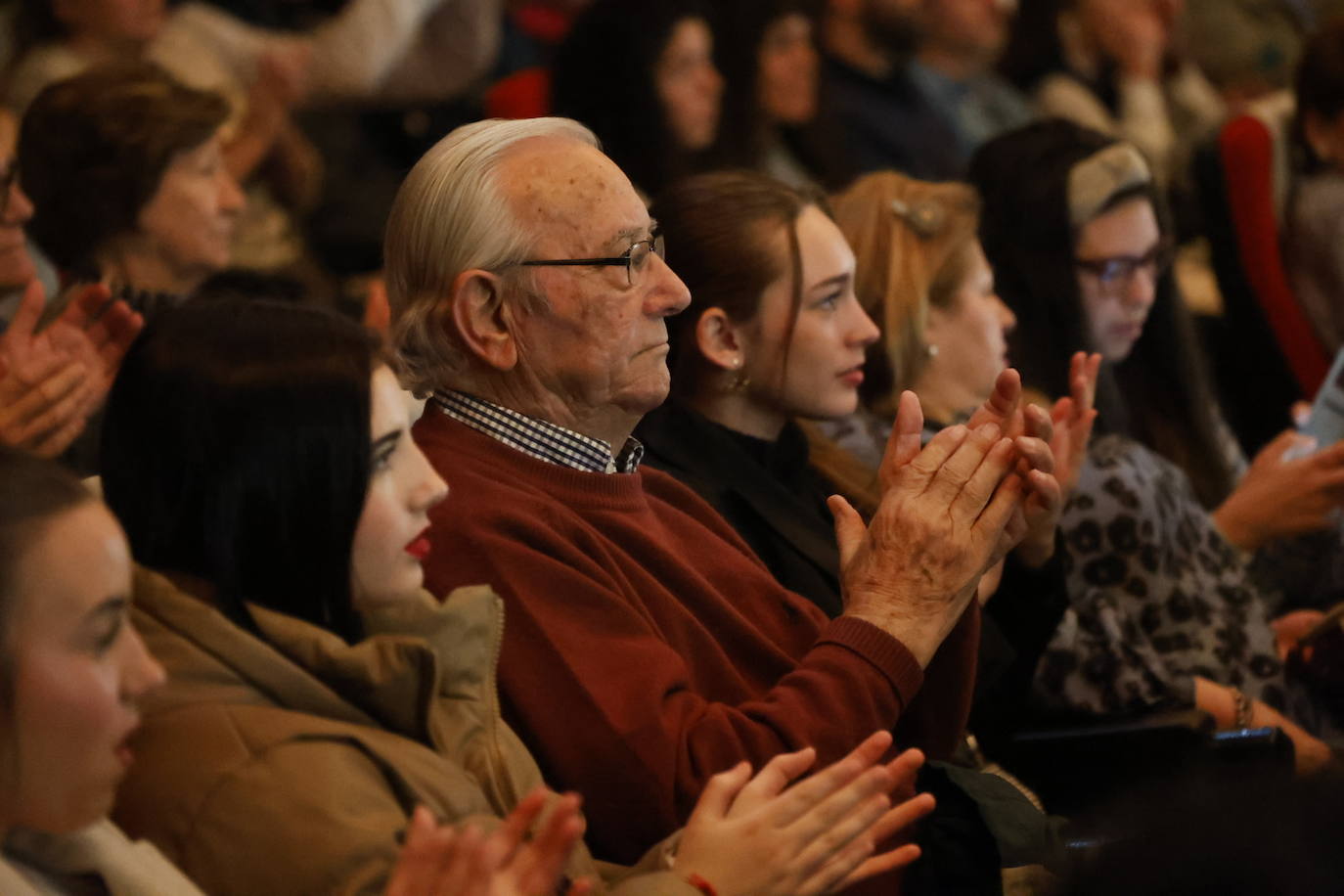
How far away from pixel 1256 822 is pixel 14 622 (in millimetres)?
863

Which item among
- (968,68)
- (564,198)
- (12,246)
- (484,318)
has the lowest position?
(968,68)

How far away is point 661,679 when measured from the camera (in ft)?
5.96

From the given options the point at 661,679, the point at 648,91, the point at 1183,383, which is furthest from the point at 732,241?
the point at 648,91

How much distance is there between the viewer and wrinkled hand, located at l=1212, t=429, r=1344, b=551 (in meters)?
3.11

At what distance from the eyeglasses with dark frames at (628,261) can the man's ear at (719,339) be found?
0.39 m

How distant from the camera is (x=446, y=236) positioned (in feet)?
6.52

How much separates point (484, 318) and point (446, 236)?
10 cm

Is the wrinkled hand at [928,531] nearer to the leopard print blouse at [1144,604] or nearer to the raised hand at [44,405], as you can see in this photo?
the leopard print blouse at [1144,604]

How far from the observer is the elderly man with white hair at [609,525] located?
70.7 inches

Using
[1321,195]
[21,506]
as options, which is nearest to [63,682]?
[21,506]

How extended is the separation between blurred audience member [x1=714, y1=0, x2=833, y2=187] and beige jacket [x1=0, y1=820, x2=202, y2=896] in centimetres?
328

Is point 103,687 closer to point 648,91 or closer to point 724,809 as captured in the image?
point 724,809

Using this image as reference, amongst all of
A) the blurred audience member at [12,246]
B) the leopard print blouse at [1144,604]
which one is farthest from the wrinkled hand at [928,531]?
the blurred audience member at [12,246]

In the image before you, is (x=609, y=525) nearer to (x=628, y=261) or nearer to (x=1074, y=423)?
(x=628, y=261)
